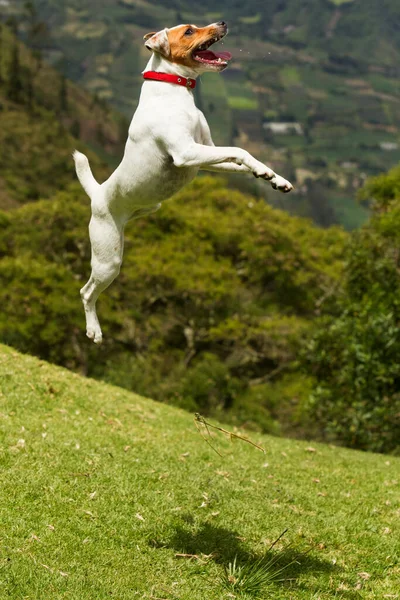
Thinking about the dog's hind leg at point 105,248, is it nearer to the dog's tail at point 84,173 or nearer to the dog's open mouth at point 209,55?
the dog's tail at point 84,173

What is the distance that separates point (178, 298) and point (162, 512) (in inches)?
996

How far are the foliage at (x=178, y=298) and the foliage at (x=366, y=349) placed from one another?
10.4 meters

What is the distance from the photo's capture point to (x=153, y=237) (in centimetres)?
3319

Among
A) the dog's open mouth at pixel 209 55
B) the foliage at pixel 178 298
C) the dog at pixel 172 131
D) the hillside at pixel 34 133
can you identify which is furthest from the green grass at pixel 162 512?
the hillside at pixel 34 133

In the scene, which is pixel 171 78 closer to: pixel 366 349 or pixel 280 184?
pixel 280 184

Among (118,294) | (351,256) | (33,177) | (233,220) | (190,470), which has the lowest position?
(33,177)

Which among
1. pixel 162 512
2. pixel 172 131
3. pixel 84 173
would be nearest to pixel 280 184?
pixel 172 131

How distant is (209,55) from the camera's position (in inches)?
211

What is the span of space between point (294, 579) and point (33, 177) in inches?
3139

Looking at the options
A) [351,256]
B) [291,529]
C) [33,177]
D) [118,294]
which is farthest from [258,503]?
[33,177]

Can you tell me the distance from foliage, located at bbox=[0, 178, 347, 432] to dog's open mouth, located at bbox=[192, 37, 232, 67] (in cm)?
2258

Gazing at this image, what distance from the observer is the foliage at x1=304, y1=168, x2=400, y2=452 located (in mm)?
15219

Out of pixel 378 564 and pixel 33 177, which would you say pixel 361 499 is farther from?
pixel 33 177

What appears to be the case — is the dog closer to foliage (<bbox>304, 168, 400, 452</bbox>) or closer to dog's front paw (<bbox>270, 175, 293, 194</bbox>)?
dog's front paw (<bbox>270, 175, 293, 194</bbox>)
